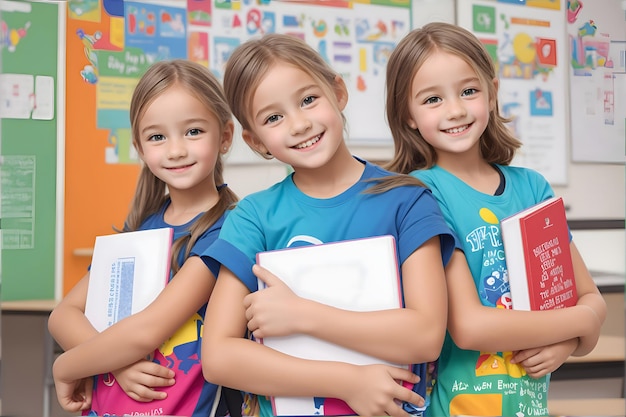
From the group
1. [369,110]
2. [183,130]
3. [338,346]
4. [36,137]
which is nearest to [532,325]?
[338,346]

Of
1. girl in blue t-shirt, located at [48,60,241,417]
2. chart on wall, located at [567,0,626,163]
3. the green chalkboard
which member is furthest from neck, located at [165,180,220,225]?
chart on wall, located at [567,0,626,163]

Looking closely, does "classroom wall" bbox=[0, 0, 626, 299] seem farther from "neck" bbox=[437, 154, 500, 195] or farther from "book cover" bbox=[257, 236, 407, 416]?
"book cover" bbox=[257, 236, 407, 416]

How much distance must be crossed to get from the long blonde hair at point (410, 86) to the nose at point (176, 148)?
28cm

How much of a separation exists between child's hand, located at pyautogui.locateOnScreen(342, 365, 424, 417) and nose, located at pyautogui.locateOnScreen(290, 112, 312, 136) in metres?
0.26

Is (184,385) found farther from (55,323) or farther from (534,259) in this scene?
(534,259)

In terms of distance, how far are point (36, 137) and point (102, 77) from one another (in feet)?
0.75

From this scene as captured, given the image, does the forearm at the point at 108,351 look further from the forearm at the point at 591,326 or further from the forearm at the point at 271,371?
the forearm at the point at 591,326

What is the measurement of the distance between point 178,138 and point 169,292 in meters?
0.21

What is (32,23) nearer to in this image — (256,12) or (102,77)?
(102,77)

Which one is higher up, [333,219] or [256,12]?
[256,12]

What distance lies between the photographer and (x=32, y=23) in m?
0.98

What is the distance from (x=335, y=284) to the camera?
2.23 feet

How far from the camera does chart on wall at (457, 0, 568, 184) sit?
4.67 ft

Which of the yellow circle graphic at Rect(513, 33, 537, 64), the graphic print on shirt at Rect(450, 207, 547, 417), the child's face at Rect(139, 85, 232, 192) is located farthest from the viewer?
the yellow circle graphic at Rect(513, 33, 537, 64)
